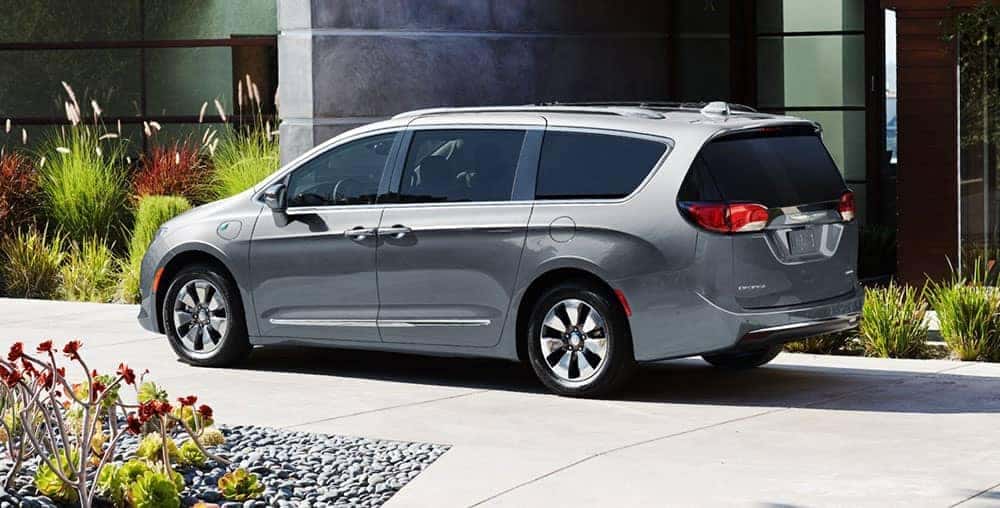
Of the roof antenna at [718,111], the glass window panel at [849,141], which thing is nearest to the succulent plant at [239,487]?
the roof antenna at [718,111]

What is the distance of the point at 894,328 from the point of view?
1245cm

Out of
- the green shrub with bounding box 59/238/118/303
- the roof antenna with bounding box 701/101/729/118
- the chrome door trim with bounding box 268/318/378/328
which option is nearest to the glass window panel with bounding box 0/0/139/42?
the green shrub with bounding box 59/238/118/303

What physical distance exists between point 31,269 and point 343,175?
6.47m

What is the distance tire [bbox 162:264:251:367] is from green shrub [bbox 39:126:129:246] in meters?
6.02

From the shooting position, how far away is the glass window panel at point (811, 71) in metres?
19.6

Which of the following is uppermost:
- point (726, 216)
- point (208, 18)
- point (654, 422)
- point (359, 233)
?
point (208, 18)

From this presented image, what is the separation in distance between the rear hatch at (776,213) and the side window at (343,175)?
230cm

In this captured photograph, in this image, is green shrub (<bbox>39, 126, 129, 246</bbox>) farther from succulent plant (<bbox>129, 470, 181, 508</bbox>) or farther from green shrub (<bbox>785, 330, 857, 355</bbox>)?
succulent plant (<bbox>129, 470, 181, 508</bbox>)

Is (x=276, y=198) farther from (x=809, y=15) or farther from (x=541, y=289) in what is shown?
(x=809, y=15)

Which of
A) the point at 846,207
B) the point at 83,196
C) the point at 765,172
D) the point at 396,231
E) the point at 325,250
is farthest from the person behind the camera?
the point at 83,196

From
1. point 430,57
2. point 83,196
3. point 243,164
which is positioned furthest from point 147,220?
point 430,57

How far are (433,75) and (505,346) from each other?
709 cm

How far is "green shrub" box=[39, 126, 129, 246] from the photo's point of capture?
18469 millimetres

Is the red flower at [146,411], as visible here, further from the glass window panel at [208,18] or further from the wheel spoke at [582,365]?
the glass window panel at [208,18]
